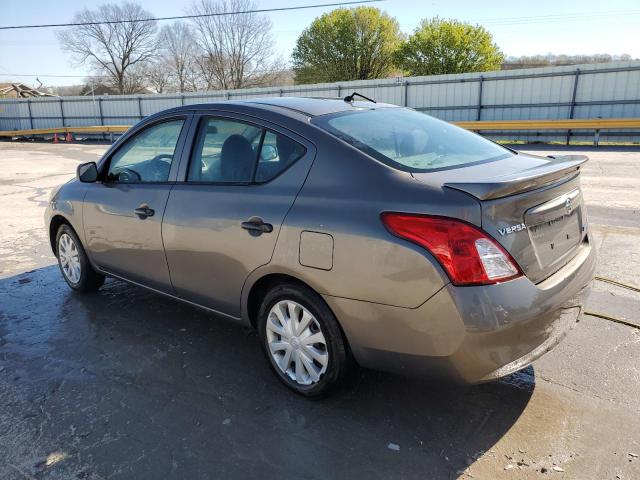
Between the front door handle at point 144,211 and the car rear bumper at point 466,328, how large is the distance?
1.65 meters

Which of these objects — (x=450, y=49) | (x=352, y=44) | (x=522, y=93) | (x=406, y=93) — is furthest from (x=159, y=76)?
(x=522, y=93)

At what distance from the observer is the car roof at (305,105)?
3.12m

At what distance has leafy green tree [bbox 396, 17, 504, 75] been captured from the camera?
1294 inches

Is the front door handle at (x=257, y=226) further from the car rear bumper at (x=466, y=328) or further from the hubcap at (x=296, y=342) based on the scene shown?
Result: the car rear bumper at (x=466, y=328)

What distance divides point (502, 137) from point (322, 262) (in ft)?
63.6

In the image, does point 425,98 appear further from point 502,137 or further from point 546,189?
point 546,189

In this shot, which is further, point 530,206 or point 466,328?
point 530,206

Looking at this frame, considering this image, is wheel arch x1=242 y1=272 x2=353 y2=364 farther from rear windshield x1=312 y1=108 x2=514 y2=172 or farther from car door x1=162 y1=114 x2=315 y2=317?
rear windshield x1=312 y1=108 x2=514 y2=172

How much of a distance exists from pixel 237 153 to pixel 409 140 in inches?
41.9

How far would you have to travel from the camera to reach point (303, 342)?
2846mm

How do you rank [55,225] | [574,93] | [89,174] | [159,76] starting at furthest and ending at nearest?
[159,76]
[574,93]
[55,225]
[89,174]

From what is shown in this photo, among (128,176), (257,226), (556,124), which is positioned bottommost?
(556,124)

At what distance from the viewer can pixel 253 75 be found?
53500mm

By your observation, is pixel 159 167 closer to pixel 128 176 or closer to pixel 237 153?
pixel 128 176
